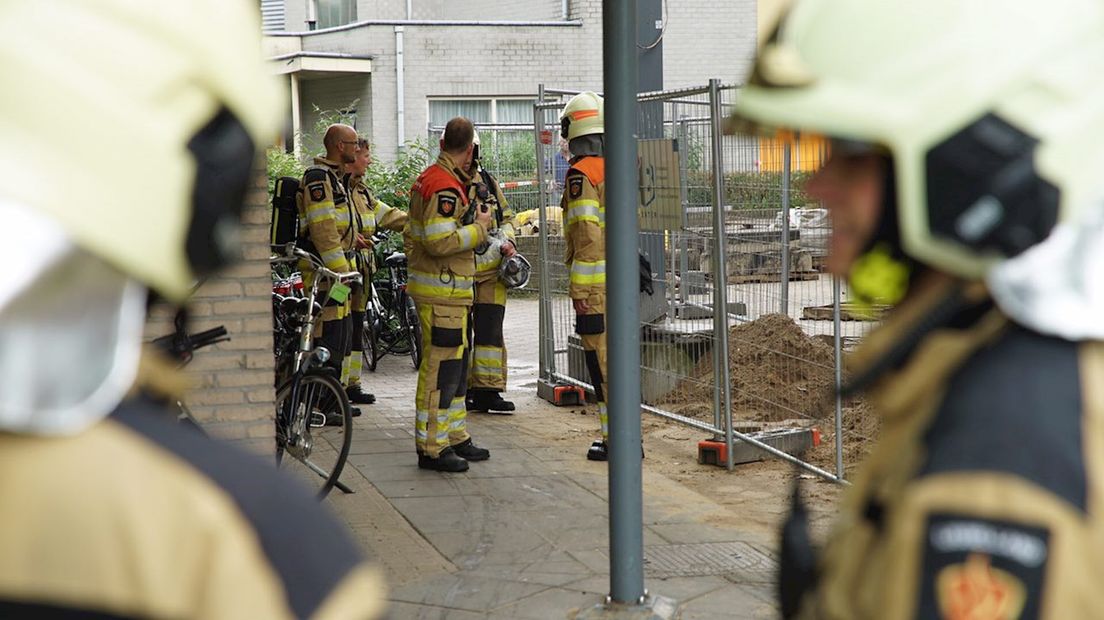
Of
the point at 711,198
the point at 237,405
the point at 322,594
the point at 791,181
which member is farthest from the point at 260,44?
the point at 711,198

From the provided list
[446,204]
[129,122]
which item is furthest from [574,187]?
[129,122]

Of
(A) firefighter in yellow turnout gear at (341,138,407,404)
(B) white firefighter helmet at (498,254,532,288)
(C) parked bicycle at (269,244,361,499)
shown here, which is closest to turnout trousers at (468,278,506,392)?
(B) white firefighter helmet at (498,254,532,288)

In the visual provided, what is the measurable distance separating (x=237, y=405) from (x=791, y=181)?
306 cm

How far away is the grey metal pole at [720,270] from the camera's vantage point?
25.1 ft

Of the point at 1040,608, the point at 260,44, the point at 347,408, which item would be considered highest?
the point at 260,44

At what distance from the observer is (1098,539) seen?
127 cm

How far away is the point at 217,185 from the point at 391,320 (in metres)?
11.3

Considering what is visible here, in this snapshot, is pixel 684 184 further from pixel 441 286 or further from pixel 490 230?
→ pixel 441 286

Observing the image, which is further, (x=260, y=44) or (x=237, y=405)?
(x=237, y=405)

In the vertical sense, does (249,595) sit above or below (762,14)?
below

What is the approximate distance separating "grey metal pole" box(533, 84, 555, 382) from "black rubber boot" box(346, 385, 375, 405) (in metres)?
1.38

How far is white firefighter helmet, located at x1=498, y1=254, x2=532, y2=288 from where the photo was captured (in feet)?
29.2

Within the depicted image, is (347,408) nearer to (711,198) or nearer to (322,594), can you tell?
(711,198)

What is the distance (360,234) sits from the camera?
9930 millimetres
